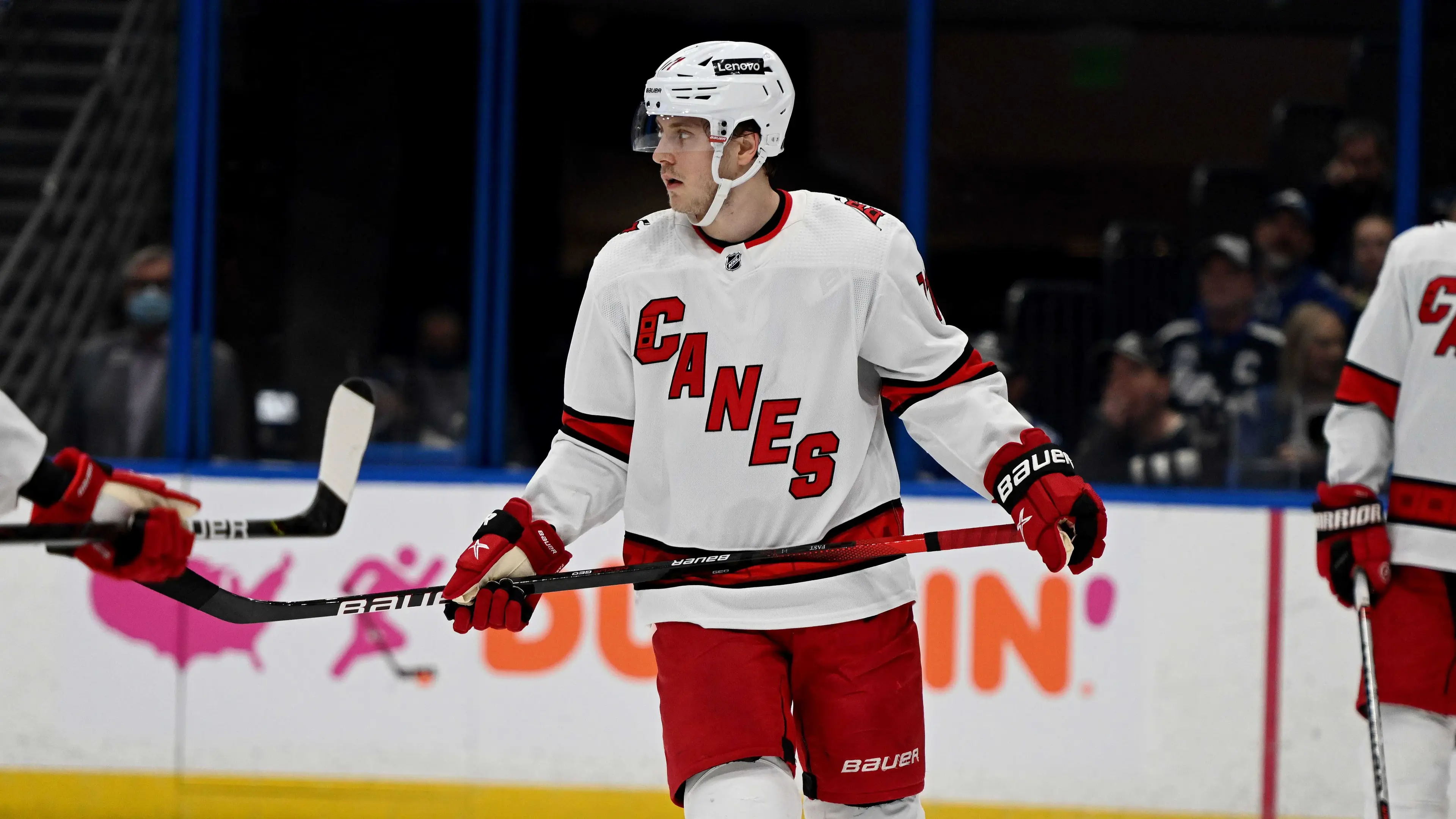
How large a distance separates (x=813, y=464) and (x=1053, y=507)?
353 mm

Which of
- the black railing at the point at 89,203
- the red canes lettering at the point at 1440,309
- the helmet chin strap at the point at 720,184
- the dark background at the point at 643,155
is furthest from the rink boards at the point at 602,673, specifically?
the helmet chin strap at the point at 720,184

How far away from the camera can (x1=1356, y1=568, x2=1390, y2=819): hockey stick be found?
112 inches

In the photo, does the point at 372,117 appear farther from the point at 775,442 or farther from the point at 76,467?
the point at 775,442

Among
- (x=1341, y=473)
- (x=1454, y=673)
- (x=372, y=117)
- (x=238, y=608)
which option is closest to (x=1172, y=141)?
(x=1341, y=473)

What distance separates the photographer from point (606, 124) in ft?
13.9

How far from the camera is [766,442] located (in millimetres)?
2439

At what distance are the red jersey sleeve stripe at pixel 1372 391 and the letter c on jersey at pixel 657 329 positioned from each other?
1.34 m

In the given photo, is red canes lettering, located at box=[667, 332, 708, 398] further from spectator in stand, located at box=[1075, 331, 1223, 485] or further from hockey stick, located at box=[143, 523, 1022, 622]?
spectator in stand, located at box=[1075, 331, 1223, 485]

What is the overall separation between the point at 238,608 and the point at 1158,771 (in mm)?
2272

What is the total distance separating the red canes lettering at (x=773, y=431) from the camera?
244 cm

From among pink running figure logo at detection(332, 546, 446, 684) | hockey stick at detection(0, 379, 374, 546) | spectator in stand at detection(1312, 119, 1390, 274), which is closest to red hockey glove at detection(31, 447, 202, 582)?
hockey stick at detection(0, 379, 374, 546)

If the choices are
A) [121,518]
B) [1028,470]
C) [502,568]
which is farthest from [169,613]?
[1028,470]

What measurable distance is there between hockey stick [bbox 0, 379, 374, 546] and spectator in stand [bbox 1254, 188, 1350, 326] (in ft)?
7.71

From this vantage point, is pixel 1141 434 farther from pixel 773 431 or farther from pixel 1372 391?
pixel 773 431
